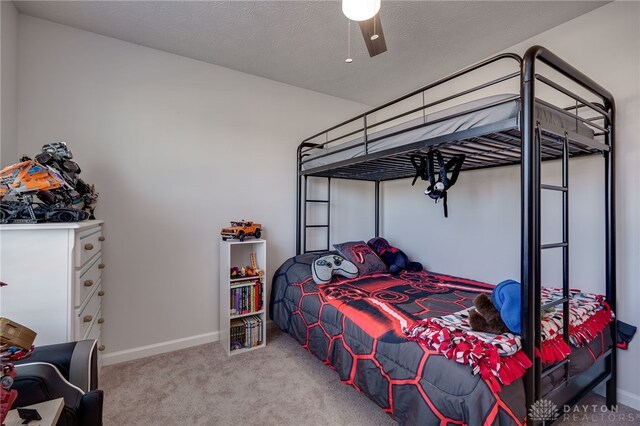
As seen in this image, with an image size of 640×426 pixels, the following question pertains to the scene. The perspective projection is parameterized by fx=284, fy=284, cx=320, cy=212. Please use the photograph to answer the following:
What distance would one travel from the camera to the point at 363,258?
282cm

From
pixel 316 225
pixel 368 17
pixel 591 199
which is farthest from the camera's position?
pixel 316 225

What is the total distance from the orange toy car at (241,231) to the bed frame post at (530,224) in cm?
204

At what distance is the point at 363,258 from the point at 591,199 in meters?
1.78

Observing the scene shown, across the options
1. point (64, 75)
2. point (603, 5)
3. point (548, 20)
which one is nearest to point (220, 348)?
point (64, 75)

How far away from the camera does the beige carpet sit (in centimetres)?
168

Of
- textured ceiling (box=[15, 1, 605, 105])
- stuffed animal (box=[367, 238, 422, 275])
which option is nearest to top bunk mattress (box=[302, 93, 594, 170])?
textured ceiling (box=[15, 1, 605, 105])

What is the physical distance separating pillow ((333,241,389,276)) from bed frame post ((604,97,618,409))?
62.9 inches

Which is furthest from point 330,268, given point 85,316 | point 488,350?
point 85,316

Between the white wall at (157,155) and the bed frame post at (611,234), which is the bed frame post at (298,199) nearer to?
the white wall at (157,155)

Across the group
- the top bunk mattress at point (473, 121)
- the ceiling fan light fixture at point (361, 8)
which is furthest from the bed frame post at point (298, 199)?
the ceiling fan light fixture at point (361, 8)

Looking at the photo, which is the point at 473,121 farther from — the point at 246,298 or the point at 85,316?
the point at 85,316

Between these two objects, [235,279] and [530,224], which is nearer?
[530,224]

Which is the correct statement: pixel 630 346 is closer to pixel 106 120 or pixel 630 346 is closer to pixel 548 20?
pixel 548 20

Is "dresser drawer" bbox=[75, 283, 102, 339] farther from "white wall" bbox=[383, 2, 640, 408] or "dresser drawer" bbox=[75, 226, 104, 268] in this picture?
"white wall" bbox=[383, 2, 640, 408]
